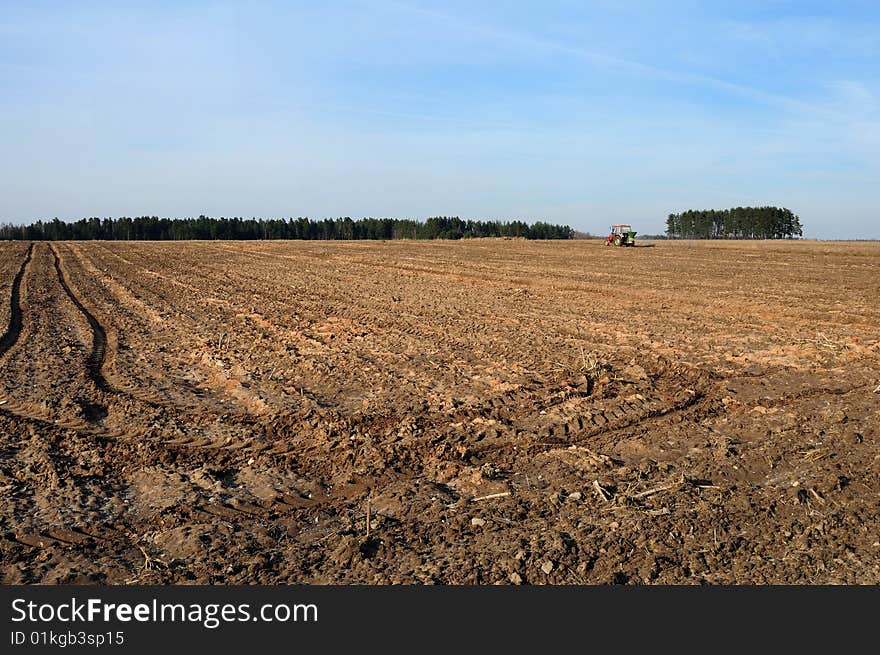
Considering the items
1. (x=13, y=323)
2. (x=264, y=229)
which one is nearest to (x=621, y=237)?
(x=13, y=323)

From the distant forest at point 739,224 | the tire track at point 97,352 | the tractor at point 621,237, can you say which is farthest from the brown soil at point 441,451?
the distant forest at point 739,224

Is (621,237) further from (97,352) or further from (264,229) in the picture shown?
(264,229)

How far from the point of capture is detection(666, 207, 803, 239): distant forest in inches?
4656

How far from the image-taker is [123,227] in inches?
4518

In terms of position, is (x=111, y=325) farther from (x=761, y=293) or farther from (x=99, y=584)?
(x=761, y=293)

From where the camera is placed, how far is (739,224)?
4845 inches

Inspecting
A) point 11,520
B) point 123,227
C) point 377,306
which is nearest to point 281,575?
point 11,520

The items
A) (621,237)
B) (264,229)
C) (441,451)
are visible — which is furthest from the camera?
(264,229)

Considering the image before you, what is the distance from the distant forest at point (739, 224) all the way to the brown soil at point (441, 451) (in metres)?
119

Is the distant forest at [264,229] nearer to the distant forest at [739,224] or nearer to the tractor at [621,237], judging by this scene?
the distant forest at [739,224]

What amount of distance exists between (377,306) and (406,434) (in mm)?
9127

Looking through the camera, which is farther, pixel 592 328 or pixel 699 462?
pixel 592 328

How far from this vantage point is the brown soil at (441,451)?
3943 mm

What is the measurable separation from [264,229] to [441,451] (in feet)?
396
